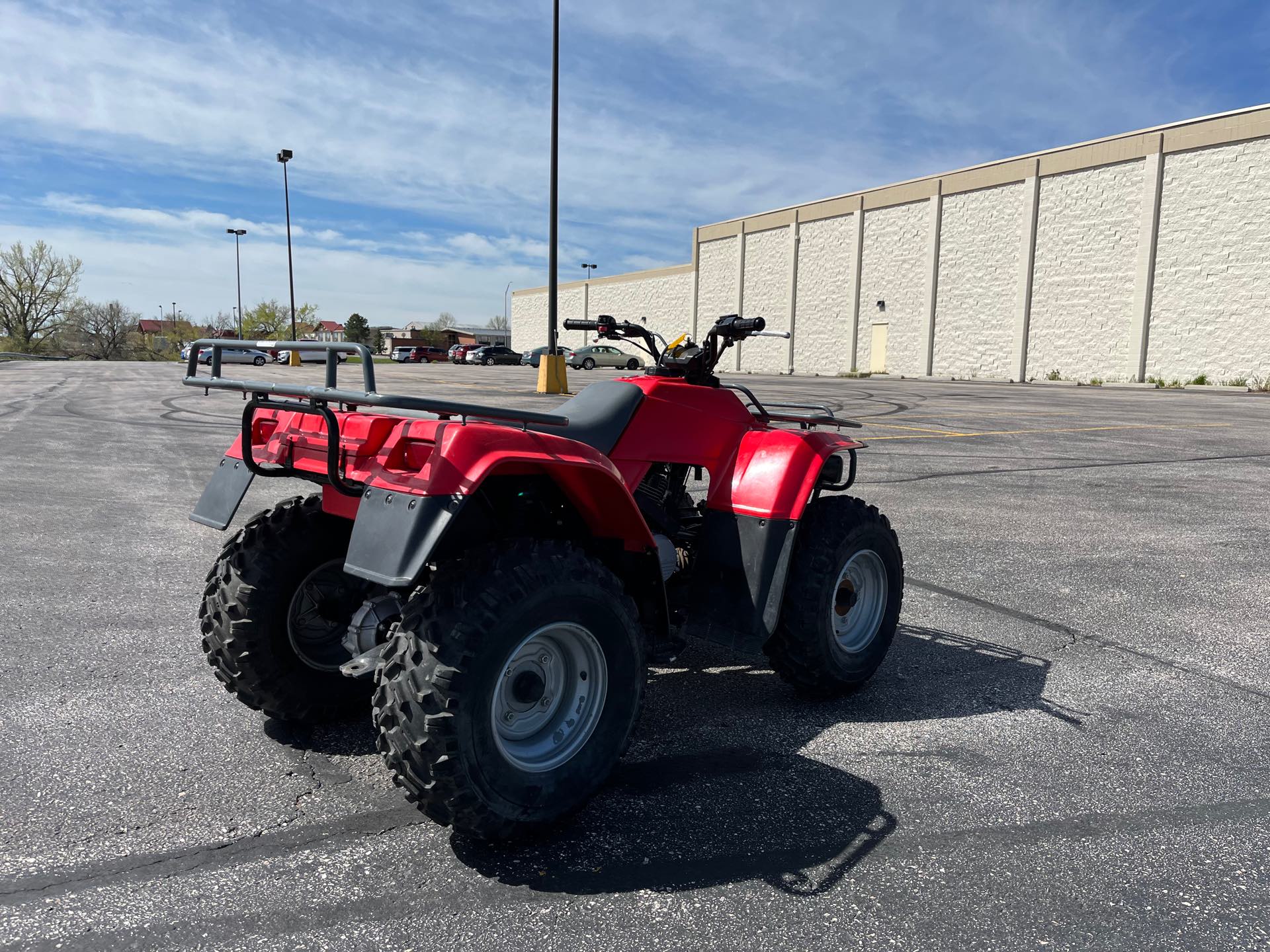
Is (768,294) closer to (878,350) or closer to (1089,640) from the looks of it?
(878,350)

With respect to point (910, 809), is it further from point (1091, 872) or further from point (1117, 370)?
point (1117, 370)

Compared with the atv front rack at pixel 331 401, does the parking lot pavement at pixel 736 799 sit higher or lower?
lower

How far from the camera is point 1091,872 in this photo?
258 centimetres

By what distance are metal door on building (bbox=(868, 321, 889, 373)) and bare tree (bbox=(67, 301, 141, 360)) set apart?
60845 millimetres

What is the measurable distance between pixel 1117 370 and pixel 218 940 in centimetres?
3860

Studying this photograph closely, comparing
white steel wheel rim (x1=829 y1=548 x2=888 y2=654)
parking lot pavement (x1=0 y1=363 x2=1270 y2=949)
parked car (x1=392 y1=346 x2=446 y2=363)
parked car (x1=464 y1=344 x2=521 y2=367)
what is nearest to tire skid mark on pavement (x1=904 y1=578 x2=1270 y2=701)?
parking lot pavement (x1=0 y1=363 x2=1270 y2=949)

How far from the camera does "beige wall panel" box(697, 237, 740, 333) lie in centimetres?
5584

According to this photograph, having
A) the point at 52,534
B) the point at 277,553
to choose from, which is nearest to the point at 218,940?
the point at 277,553

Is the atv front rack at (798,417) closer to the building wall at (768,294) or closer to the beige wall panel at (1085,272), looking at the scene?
the beige wall panel at (1085,272)

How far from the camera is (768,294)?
53.1 m

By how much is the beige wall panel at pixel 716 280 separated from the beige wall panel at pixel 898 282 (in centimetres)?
1056

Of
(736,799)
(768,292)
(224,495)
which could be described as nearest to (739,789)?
(736,799)

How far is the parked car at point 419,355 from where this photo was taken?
64.8 meters

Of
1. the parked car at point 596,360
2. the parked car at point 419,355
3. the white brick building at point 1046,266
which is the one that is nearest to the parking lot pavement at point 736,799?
the white brick building at point 1046,266
